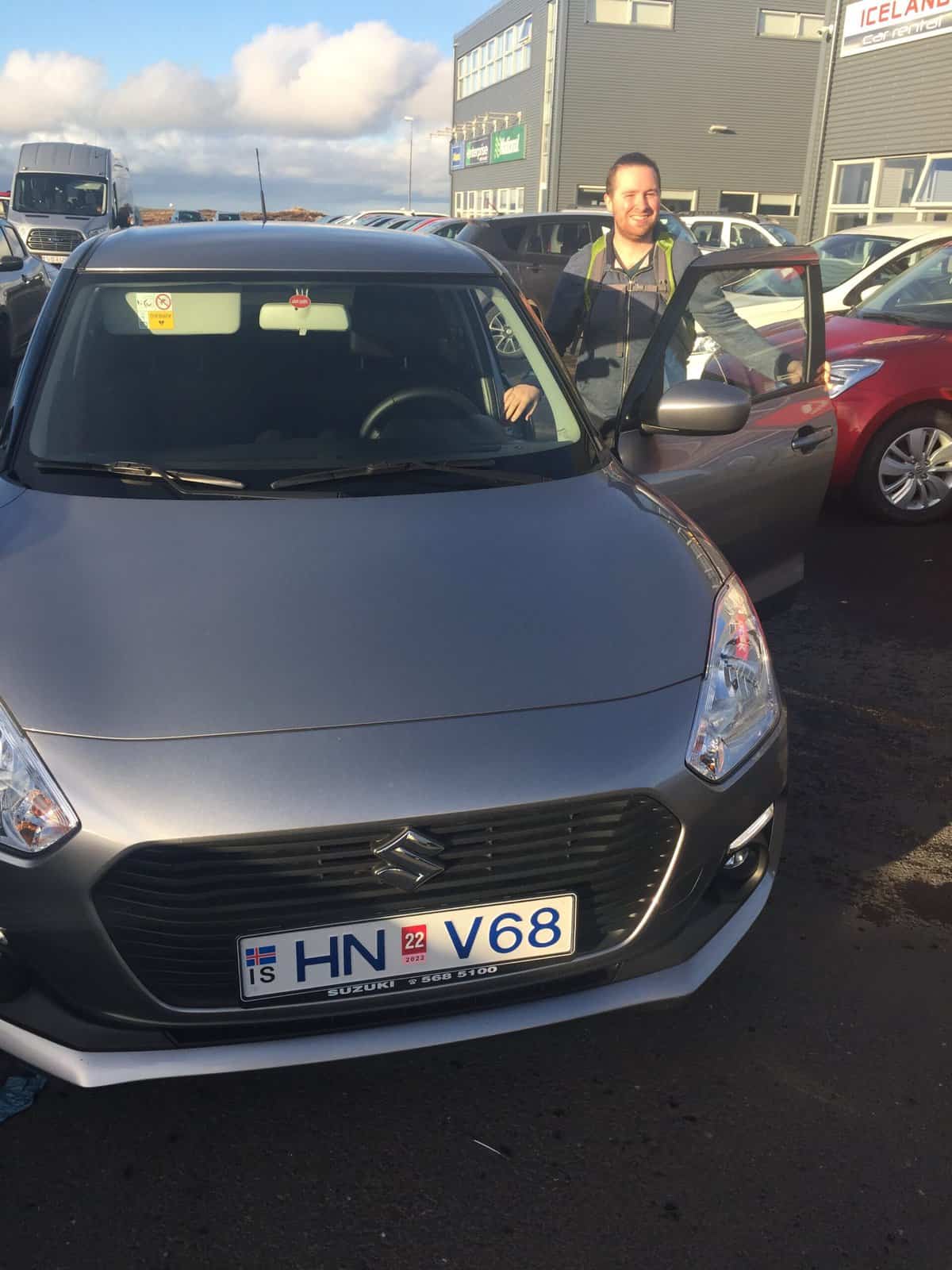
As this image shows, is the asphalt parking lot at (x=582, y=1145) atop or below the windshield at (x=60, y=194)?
below

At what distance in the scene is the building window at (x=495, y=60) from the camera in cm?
3625

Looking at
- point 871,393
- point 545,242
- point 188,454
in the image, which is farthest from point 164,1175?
point 545,242

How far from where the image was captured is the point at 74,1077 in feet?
5.99

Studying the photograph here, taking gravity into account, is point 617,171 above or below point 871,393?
above

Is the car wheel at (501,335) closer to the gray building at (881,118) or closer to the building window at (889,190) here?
the gray building at (881,118)

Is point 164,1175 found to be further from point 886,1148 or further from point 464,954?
point 886,1148

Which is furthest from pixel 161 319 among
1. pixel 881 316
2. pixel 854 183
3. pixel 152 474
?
pixel 854 183

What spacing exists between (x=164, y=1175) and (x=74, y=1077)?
0.31 meters

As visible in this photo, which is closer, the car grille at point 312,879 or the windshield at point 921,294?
the car grille at point 312,879

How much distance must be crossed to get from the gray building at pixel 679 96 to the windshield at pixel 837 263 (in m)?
23.1

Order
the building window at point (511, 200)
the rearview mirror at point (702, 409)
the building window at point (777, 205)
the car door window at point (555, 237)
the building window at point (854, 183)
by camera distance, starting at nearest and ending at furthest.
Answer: the rearview mirror at point (702, 409)
the car door window at point (555, 237)
the building window at point (854, 183)
the building window at point (777, 205)
the building window at point (511, 200)

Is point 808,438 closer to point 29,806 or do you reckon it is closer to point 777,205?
point 29,806

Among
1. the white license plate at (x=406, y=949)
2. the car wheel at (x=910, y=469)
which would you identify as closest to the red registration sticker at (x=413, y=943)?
the white license plate at (x=406, y=949)

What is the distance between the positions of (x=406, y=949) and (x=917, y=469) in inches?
210
